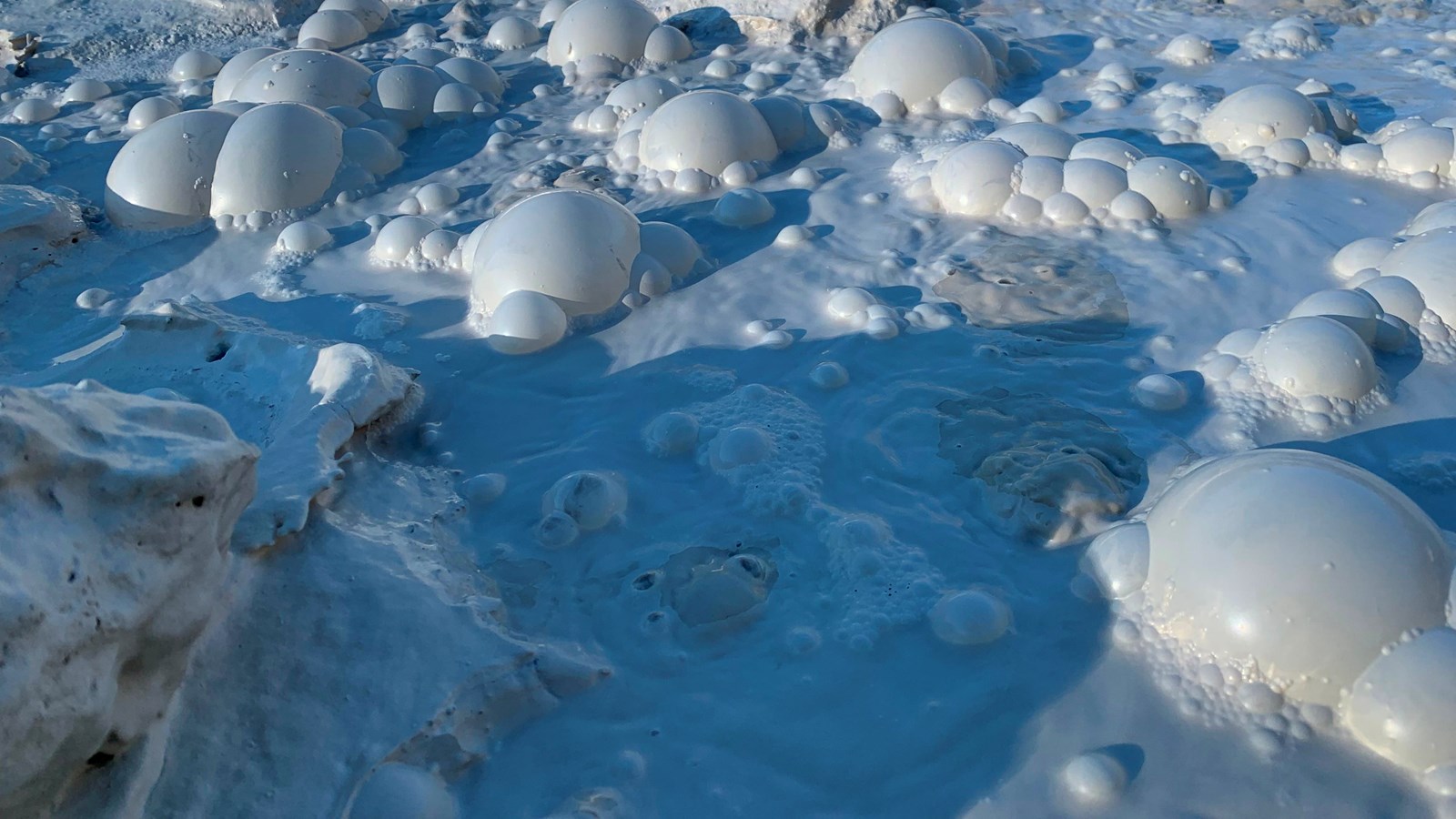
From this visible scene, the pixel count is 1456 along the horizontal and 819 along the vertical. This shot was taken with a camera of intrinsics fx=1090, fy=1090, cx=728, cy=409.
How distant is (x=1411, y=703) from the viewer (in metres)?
1.87

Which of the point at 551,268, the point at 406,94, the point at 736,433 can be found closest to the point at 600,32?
the point at 406,94

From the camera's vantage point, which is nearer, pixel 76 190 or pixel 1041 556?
pixel 1041 556

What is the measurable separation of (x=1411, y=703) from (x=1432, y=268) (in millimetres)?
1733

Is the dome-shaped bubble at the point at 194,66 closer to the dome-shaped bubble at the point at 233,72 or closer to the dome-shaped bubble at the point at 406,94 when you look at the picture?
the dome-shaped bubble at the point at 233,72

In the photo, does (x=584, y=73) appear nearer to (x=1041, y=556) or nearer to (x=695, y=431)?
(x=695, y=431)

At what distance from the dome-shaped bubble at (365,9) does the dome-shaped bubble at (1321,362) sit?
16.1ft

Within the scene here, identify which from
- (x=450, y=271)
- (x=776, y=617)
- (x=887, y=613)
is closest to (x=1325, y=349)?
(x=887, y=613)

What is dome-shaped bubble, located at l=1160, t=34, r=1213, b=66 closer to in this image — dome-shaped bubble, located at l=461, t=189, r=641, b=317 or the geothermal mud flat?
the geothermal mud flat

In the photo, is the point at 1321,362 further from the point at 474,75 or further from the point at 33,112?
the point at 33,112

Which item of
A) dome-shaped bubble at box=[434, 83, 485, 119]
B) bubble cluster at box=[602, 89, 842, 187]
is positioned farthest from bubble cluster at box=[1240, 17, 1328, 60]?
dome-shaped bubble at box=[434, 83, 485, 119]

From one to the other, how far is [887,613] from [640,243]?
1.73 metres

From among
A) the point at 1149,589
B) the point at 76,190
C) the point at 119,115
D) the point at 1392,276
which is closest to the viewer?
the point at 1149,589

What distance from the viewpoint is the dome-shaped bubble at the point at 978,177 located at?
3.84m

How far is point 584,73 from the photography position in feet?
17.1
